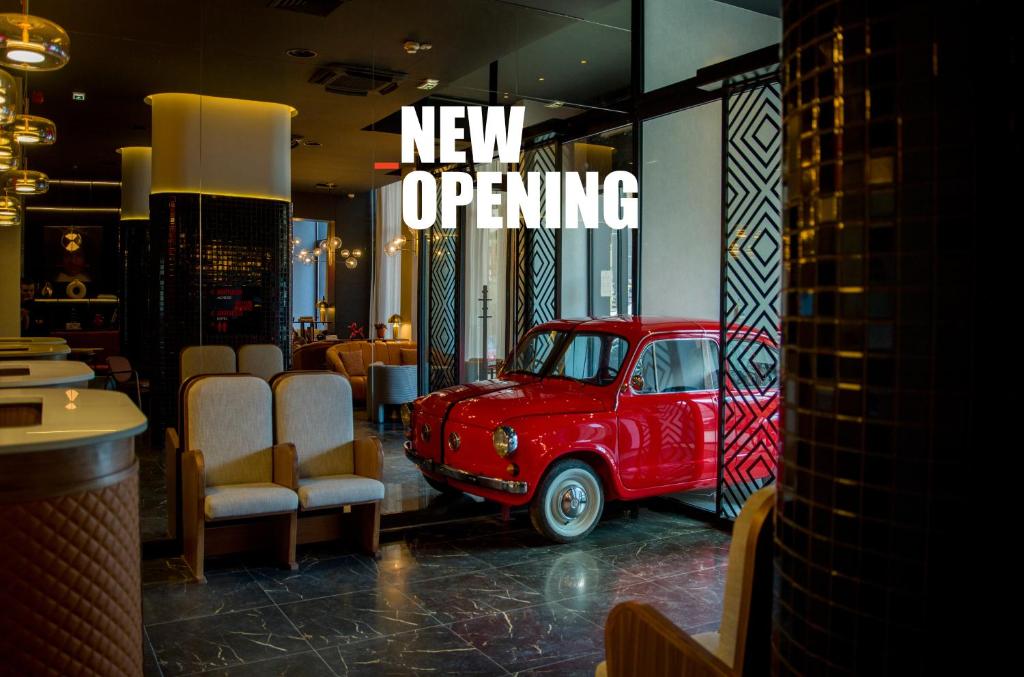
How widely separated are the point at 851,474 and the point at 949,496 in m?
0.14

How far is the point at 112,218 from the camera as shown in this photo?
5422mm

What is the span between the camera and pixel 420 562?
17.9 ft

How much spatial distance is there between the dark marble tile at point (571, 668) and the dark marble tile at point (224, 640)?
1.13 metres

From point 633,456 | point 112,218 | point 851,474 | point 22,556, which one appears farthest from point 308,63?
point 851,474

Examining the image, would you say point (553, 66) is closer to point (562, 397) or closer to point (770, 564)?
point (562, 397)

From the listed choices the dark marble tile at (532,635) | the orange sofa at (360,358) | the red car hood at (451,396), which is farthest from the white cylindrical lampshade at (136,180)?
the dark marble tile at (532,635)

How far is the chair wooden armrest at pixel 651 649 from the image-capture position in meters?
2.12

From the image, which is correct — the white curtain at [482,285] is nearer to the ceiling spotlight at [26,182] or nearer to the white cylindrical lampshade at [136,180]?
the white cylindrical lampshade at [136,180]

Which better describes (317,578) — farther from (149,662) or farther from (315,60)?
(315,60)

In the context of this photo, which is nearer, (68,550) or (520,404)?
(68,550)

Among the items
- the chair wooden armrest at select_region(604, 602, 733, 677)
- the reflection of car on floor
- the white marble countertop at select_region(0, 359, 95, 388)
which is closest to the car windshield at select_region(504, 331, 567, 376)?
the reflection of car on floor

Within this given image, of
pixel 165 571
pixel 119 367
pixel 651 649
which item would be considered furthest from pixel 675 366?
pixel 651 649

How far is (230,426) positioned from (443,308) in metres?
2.99

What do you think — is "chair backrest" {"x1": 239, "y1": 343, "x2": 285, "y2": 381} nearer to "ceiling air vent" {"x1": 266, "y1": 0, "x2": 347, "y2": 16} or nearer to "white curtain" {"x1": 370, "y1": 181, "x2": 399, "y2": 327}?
"white curtain" {"x1": 370, "y1": 181, "x2": 399, "y2": 327}
